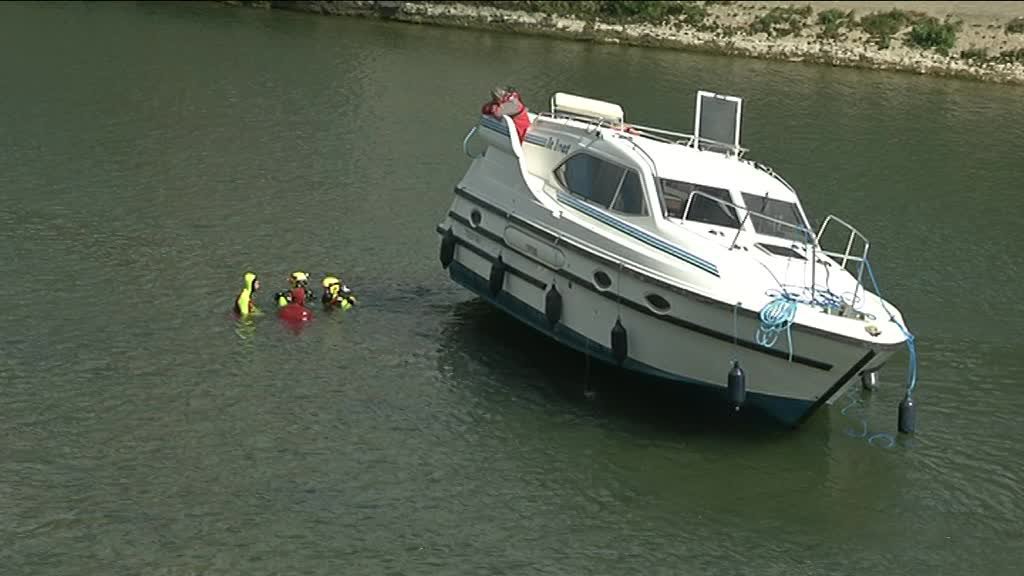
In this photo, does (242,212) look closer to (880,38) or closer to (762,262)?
(762,262)

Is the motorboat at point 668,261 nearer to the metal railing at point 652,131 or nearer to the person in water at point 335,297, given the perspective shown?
the metal railing at point 652,131

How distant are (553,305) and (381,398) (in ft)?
9.56

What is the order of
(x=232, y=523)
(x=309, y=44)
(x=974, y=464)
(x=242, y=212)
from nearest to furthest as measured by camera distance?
(x=232, y=523) → (x=974, y=464) → (x=242, y=212) → (x=309, y=44)

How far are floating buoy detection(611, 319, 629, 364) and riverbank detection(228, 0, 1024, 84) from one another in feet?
114

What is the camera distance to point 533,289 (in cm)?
2164

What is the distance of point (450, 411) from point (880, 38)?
1481 inches

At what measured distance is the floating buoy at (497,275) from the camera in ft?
72.7

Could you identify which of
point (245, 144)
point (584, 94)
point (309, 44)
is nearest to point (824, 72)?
point (584, 94)

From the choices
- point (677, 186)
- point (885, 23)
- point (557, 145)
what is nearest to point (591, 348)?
point (677, 186)

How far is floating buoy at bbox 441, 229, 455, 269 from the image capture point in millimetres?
23500

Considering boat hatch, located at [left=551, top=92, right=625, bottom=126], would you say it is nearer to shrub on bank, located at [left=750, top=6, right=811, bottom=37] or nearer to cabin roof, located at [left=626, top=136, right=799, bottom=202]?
cabin roof, located at [left=626, top=136, right=799, bottom=202]

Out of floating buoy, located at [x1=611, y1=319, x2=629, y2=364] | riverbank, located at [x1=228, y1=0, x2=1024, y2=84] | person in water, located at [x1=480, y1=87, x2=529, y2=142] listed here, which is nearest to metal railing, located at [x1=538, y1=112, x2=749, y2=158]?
person in water, located at [x1=480, y1=87, x2=529, y2=142]

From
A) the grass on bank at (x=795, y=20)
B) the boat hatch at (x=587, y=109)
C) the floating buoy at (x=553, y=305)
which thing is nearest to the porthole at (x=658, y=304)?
the floating buoy at (x=553, y=305)

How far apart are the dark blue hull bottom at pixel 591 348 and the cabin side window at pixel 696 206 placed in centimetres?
225
